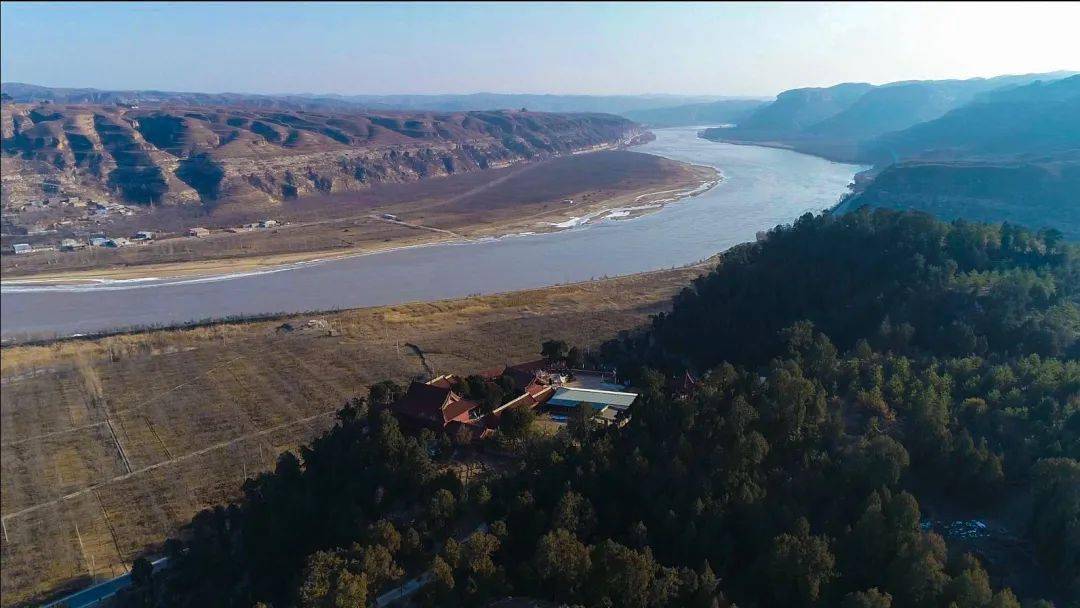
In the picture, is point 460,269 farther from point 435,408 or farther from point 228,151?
point 228,151

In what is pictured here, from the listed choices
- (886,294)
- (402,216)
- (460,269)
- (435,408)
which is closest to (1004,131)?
(402,216)

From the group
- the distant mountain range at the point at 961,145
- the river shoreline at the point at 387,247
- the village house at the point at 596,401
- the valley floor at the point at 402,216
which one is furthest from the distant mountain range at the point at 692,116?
the village house at the point at 596,401

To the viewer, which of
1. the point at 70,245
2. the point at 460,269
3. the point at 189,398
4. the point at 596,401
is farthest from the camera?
the point at 460,269

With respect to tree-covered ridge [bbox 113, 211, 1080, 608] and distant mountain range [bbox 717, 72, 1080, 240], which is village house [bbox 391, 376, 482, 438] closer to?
tree-covered ridge [bbox 113, 211, 1080, 608]

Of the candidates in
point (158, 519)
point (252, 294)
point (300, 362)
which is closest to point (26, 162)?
point (252, 294)

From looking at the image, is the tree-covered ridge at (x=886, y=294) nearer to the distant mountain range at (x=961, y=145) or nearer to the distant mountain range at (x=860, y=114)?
the distant mountain range at (x=961, y=145)

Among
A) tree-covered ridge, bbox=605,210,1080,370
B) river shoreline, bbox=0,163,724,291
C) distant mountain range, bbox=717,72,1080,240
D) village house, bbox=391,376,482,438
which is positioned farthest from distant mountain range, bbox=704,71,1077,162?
village house, bbox=391,376,482,438
